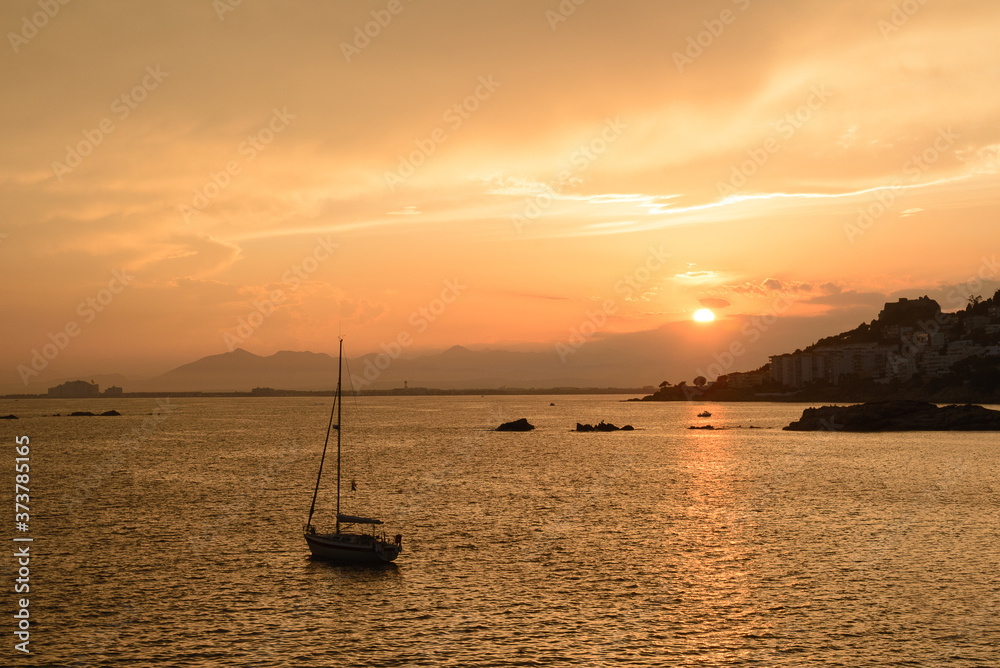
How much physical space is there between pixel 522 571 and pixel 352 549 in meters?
11.7

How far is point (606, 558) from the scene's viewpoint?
5266 cm

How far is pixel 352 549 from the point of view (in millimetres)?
51500

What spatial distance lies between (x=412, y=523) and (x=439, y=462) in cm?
5341

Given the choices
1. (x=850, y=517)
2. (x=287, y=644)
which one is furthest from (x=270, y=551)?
(x=850, y=517)

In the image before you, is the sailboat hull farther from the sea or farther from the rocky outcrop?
the rocky outcrop

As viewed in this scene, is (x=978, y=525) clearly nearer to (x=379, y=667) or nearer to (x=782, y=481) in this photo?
(x=782, y=481)

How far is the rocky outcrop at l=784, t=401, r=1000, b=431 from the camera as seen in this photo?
578 ft

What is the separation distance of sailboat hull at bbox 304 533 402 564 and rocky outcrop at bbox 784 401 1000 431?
165706 mm

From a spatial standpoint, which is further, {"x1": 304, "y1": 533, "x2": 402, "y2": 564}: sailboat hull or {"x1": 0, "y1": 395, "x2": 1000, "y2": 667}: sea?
{"x1": 304, "y1": 533, "x2": 402, "y2": 564}: sailboat hull

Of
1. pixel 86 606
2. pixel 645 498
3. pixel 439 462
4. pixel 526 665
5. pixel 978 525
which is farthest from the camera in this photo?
pixel 439 462

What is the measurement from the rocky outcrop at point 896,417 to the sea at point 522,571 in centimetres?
8499

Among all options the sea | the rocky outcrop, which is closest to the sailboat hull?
the sea

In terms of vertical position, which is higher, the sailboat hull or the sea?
the sailboat hull

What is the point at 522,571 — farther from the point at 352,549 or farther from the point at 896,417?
the point at 896,417
